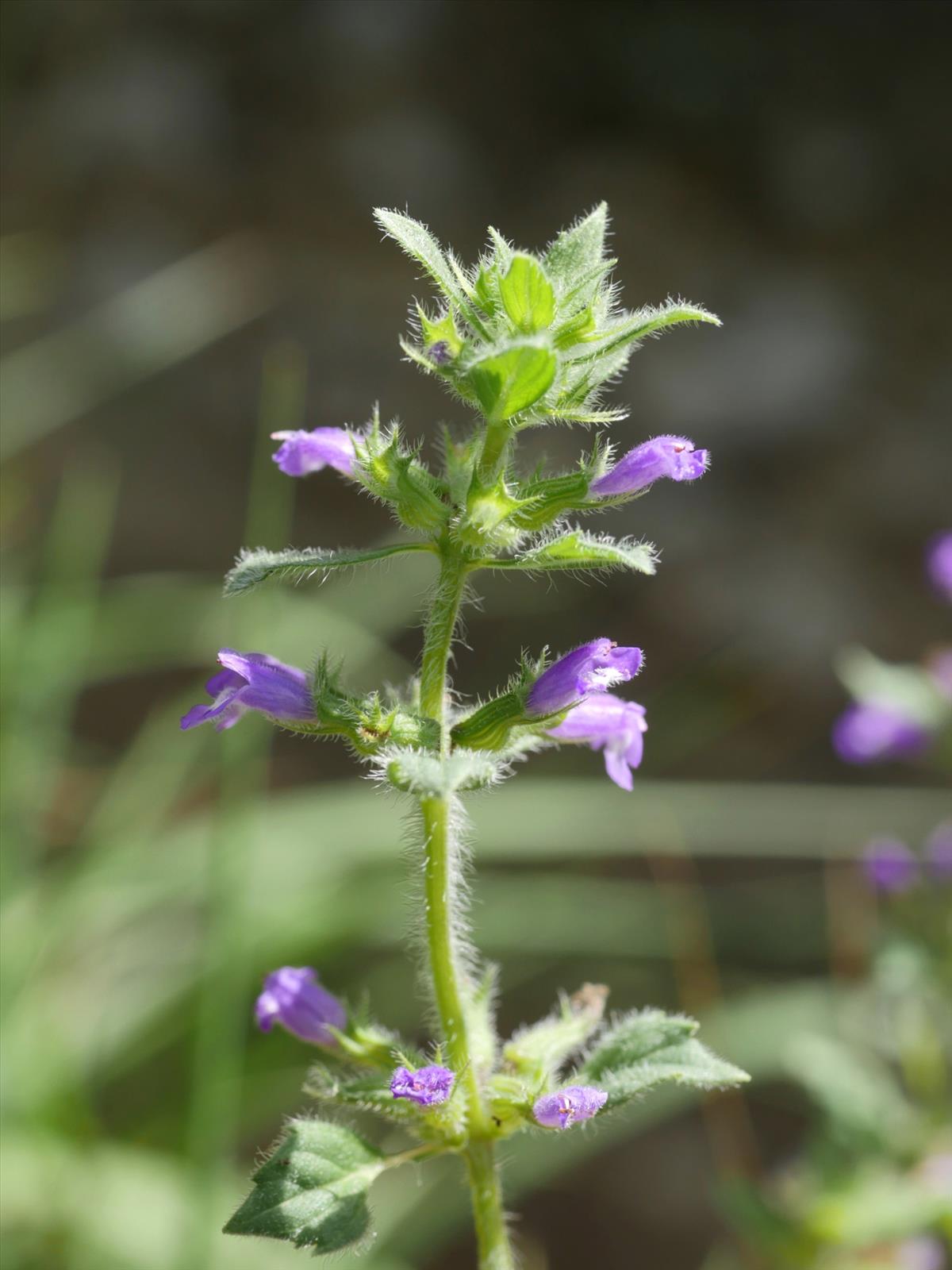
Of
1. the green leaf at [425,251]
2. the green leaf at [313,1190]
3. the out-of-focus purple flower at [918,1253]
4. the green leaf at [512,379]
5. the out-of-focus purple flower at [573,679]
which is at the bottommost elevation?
the out-of-focus purple flower at [918,1253]

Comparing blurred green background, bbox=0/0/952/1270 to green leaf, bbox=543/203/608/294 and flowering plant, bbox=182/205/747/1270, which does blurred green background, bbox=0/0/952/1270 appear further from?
green leaf, bbox=543/203/608/294

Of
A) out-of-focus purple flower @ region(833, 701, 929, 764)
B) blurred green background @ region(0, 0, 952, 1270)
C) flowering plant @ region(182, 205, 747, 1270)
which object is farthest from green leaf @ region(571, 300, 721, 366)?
blurred green background @ region(0, 0, 952, 1270)

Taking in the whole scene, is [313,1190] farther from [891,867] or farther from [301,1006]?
[891,867]

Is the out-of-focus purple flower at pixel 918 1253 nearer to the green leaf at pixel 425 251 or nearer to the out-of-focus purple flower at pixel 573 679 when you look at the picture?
the out-of-focus purple flower at pixel 573 679

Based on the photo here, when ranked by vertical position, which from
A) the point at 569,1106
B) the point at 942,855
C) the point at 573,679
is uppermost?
the point at 942,855

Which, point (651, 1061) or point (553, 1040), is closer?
point (651, 1061)

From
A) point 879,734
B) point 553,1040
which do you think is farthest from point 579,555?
point 879,734

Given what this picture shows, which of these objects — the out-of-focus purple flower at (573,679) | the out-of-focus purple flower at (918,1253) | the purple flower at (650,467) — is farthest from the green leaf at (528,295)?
the out-of-focus purple flower at (918,1253)

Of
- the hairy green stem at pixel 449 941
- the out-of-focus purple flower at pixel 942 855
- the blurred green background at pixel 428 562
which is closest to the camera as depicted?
the hairy green stem at pixel 449 941
